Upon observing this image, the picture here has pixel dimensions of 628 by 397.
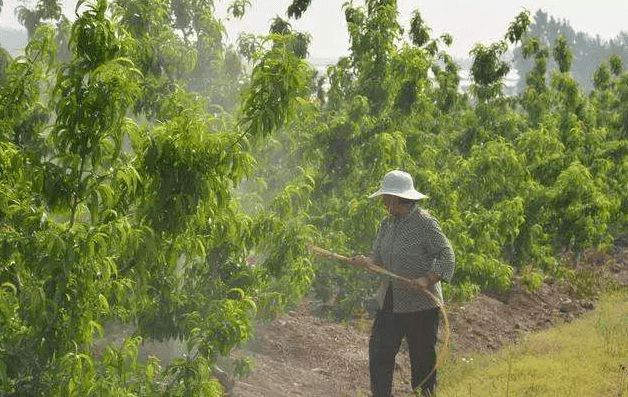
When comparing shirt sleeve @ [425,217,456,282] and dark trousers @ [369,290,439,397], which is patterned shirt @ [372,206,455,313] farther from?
dark trousers @ [369,290,439,397]

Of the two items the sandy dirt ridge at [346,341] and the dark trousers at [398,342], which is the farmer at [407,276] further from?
the sandy dirt ridge at [346,341]

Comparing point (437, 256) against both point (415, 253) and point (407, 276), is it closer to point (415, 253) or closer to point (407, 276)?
point (415, 253)

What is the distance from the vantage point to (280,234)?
5363 millimetres

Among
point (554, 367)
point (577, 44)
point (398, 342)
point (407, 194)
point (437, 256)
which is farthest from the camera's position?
point (577, 44)

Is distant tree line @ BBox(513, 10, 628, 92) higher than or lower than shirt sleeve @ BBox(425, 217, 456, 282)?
higher

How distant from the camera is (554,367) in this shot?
8.21m

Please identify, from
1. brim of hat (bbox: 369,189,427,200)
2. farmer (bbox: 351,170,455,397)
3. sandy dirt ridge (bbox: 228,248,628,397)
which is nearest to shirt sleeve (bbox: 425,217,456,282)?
farmer (bbox: 351,170,455,397)

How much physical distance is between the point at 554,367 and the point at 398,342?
2.38m

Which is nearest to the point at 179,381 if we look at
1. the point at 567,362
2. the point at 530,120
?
the point at 567,362

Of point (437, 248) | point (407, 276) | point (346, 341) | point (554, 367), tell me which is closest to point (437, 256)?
point (437, 248)

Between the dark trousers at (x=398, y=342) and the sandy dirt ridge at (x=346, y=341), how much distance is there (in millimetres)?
1137

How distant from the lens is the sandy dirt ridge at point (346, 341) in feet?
25.7

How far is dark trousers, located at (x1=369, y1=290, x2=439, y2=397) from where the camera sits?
21.1ft

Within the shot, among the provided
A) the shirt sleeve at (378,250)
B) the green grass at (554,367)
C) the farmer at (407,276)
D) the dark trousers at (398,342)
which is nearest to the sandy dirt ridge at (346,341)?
the green grass at (554,367)
